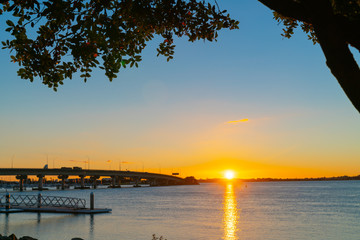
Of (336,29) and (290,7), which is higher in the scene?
(290,7)

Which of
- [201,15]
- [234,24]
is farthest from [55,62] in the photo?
[234,24]

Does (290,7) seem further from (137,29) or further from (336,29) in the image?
(137,29)

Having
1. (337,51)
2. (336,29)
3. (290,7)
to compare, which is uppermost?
(290,7)

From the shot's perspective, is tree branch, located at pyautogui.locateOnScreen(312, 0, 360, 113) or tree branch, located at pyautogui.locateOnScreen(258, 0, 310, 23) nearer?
tree branch, located at pyautogui.locateOnScreen(312, 0, 360, 113)

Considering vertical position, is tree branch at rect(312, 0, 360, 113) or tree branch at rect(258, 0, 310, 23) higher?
tree branch at rect(258, 0, 310, 23)

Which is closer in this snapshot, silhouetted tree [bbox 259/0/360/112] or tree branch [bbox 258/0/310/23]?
silhouetted tree [bbox 259/0/360/112]

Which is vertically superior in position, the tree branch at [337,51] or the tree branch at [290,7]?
the tree branch at [290,7]

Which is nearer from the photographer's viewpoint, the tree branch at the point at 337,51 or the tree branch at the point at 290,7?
the tree branch at the point at 337,51

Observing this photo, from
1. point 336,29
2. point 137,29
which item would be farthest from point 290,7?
point 137,29

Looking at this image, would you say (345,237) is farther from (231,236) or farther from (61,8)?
(61,8)

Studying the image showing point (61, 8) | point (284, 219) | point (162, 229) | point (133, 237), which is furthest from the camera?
point (284, 219)

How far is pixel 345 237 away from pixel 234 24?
34.1m

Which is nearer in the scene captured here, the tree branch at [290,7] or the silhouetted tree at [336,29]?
the silhouetted tree at [336,29]

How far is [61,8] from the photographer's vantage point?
6656 mm
